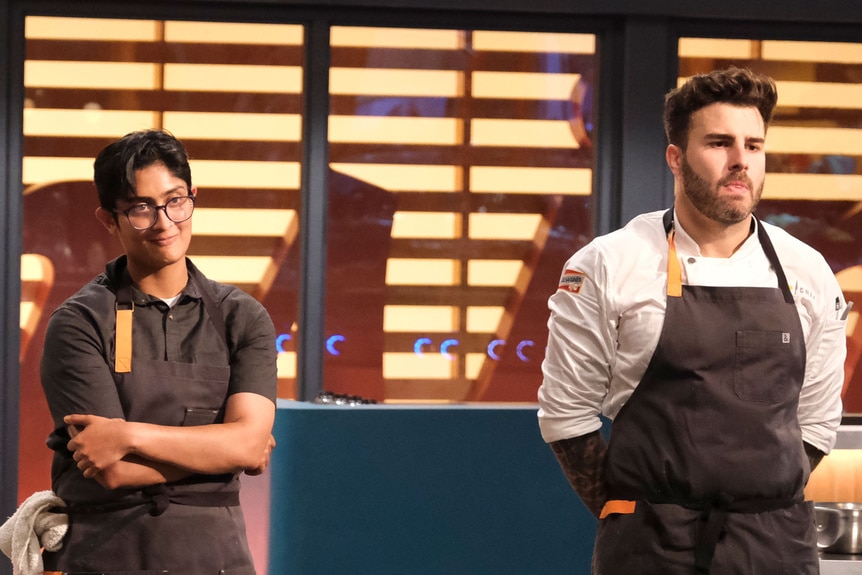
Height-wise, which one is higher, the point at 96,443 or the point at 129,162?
the point at 129,162

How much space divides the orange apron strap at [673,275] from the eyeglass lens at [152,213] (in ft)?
2.68

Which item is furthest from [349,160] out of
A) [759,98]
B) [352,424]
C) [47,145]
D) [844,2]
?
[759,98]

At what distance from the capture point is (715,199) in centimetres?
186

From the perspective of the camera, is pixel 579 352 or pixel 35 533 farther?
pixel 579 352

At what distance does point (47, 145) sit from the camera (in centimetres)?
442

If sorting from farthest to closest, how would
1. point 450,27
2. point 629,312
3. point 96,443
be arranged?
1. point 450,27
2. point 629,312
3. point 96,443

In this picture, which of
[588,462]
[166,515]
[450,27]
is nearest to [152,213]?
[166,515]

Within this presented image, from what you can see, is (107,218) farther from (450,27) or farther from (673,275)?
(450,27)

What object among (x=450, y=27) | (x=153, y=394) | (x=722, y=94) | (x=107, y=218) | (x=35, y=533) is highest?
(x=450, y=27)

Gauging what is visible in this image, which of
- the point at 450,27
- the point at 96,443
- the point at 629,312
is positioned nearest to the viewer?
the point at 96,443

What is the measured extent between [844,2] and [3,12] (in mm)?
3273

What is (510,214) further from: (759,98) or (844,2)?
(759,98)

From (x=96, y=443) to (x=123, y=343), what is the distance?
0.18 m

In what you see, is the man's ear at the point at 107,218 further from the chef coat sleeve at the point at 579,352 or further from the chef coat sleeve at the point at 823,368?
the chef coat sleeve at the point at 823,368
